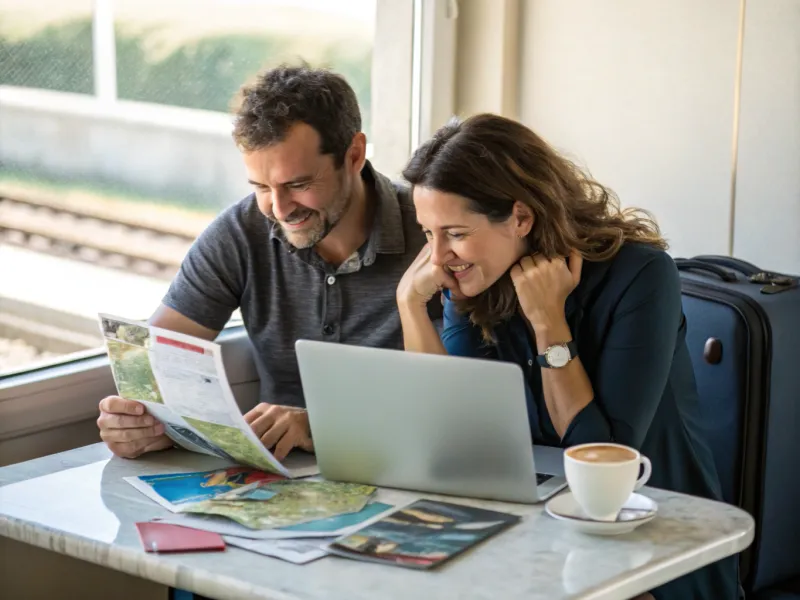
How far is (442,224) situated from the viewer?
5.68ft

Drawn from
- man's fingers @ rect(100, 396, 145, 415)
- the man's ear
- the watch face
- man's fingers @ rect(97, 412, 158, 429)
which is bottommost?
man's fingers @ rect(97, 412, 158, 429)

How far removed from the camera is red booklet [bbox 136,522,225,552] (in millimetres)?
1317

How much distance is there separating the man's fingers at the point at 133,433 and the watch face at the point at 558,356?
0.57m

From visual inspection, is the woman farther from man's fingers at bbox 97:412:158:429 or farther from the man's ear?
man's fingers at bbox 97:412:158:429

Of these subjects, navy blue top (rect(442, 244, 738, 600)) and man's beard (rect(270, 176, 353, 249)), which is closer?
navy blue top (rect(442, 244, 738, 600))

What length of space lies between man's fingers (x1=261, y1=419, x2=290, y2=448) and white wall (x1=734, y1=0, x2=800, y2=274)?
3.61ft

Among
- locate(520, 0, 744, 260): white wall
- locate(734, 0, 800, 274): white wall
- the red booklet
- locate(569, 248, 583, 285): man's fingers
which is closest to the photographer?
the red booklet

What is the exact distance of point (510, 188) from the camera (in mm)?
1730

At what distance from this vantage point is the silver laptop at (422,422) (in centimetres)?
141

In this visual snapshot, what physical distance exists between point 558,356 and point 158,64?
111 centimetres

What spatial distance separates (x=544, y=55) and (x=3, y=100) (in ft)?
4.11

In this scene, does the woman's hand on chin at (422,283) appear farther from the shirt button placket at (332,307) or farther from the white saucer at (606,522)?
the white saucer at (606,522)

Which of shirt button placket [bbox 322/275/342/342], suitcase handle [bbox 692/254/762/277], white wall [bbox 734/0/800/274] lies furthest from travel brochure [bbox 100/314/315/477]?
white wall [bbox 734/0/800/274]

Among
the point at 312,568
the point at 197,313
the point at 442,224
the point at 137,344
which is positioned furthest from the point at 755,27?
the point at 312,568
